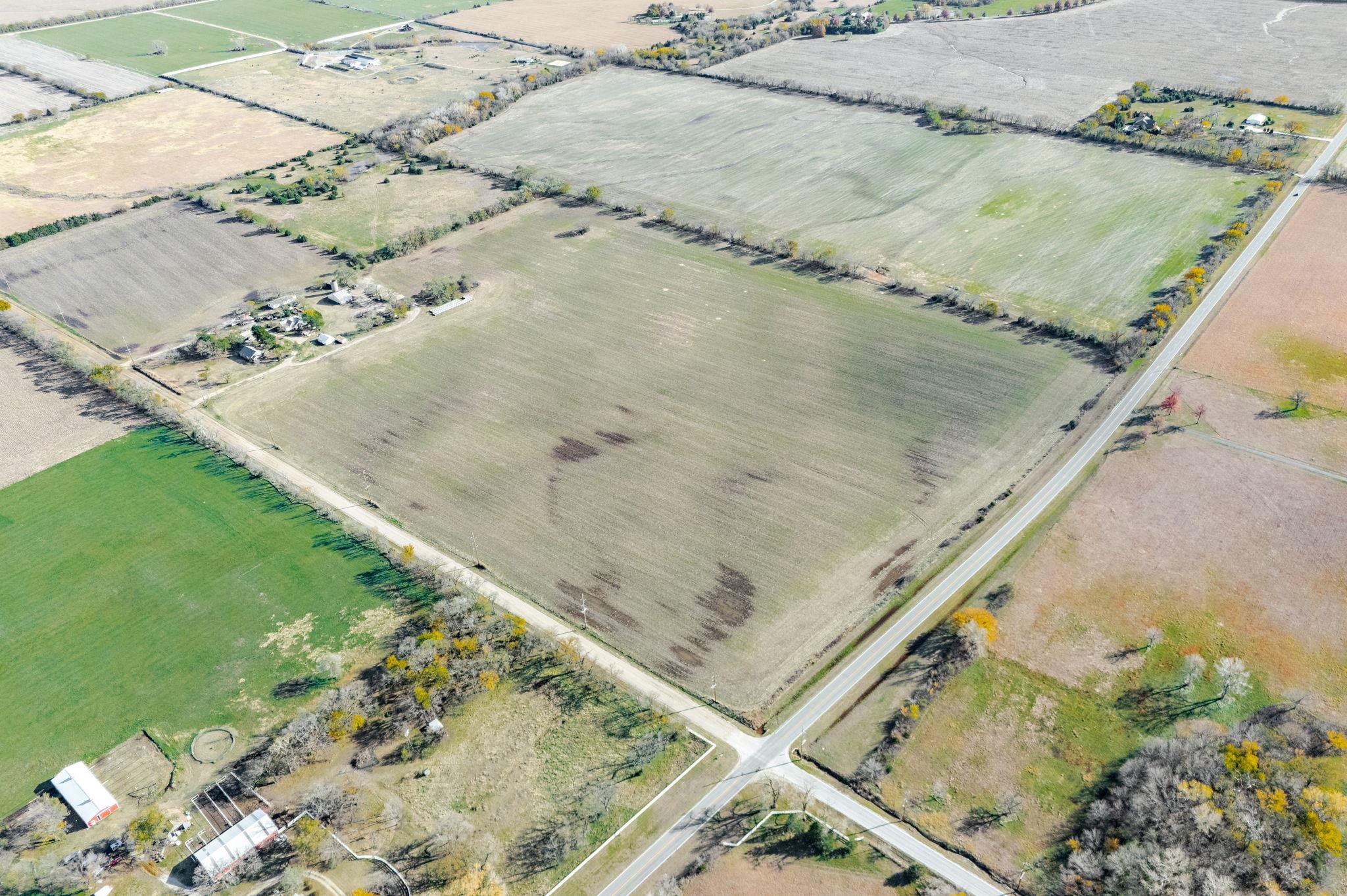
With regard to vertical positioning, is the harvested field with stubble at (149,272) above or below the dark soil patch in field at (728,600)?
above

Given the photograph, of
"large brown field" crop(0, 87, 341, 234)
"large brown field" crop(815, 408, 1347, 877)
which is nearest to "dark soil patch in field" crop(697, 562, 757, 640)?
"large brown field" crop(815, 408, 1347, 877)

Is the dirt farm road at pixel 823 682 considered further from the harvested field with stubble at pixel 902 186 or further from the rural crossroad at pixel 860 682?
the harvested field with stubble at pixel 902 186

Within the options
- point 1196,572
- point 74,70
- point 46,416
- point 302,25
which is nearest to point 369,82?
point 302,25

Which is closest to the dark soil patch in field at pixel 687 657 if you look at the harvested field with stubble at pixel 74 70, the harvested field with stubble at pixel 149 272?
the harvested field with stubble at pixel 149 272

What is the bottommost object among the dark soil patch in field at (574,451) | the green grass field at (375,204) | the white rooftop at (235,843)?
the white rooftop at (235,843)

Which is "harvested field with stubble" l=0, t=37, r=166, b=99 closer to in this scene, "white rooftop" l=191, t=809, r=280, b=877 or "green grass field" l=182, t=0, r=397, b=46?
"green grass field" l=182, t=0, r=397, b=46

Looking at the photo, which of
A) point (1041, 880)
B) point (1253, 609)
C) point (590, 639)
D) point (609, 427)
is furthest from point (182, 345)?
point (1253, 609)

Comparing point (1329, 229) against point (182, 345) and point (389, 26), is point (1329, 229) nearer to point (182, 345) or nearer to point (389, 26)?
point (182, 345)
